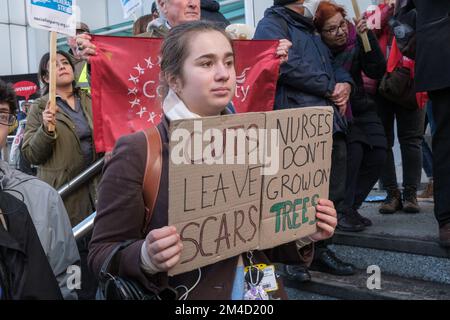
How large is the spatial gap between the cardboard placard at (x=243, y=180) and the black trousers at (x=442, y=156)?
1.41 metres

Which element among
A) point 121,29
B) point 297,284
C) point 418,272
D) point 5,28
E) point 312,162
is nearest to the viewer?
point 312,162

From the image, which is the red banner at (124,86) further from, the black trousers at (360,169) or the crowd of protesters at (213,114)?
the black trousers at (360,169)

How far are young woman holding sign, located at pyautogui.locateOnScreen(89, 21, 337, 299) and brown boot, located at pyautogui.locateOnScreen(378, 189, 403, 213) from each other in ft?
7.70

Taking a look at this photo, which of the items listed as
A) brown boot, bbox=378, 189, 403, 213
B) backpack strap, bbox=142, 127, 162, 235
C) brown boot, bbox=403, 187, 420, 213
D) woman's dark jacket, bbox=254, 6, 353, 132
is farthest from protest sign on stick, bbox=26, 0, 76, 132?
brown boot, bbox=403, 187, 420, 213

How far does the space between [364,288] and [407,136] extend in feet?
4.96

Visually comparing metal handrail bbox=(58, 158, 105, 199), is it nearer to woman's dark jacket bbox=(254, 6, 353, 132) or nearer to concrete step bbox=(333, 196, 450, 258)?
woman's dark jacket bbox=(254, 6, 353, 132)

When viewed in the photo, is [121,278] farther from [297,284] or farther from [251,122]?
[297,284]

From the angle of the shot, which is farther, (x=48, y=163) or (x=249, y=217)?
(x=48, y=163)

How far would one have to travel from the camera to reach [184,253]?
141cm

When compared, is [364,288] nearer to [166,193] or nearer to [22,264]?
[166,193]

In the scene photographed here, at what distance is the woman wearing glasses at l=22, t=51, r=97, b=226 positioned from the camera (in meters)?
3.29

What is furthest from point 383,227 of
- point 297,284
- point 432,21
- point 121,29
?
point 121,29

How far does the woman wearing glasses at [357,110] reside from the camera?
3.48 metres

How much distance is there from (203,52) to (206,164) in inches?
16.0
